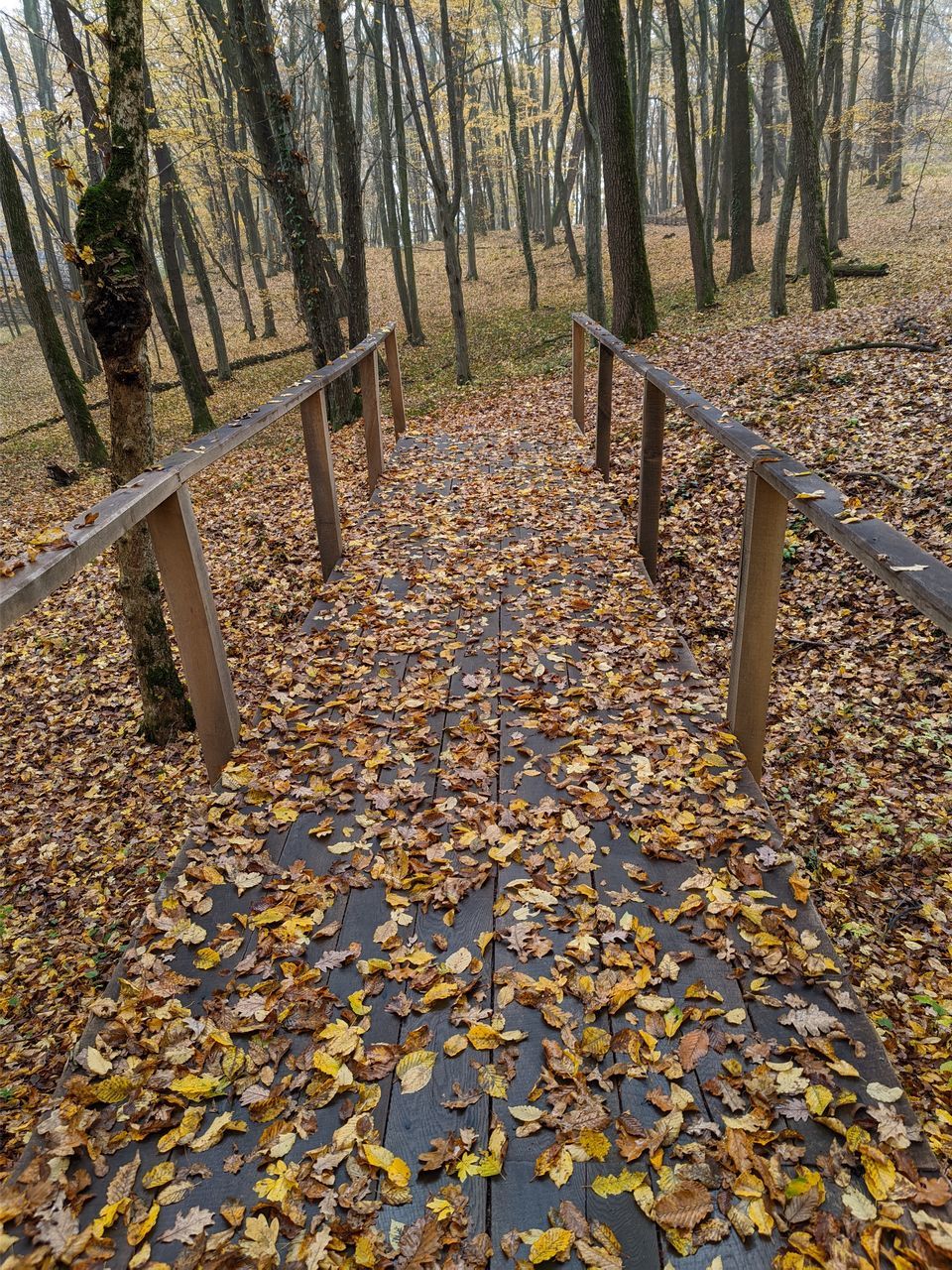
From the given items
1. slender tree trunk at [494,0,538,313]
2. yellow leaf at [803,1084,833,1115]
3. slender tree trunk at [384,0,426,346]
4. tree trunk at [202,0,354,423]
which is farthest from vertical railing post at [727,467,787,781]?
slender tree trunk at [494,0,538,313]

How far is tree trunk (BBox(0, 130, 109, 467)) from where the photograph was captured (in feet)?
37.4

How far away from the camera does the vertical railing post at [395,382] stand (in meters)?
8.52

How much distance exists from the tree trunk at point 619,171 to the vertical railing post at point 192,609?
10838 millimetres

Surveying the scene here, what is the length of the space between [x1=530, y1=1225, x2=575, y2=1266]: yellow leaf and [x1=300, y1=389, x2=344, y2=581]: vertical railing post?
4.18 meters

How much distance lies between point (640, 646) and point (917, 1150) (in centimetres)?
269

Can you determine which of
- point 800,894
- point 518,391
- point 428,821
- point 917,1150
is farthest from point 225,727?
point 518,391

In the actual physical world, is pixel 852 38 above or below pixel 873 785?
above

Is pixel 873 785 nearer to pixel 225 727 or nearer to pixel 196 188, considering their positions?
pixel 225 727

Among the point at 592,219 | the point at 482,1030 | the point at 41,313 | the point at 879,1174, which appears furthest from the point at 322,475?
the point at 592,219

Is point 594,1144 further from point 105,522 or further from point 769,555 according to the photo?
point 105,522

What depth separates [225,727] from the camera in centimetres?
341

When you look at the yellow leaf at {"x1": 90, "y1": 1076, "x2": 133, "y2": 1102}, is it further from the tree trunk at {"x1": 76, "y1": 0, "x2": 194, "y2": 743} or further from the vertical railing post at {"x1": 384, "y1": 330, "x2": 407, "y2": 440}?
the vertical railing post at {"x1": 384, "y1": 330, "x2": 407, "y2": 440}

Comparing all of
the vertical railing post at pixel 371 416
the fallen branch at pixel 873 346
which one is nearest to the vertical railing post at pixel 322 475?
the vertical railing post at pixel 371 416

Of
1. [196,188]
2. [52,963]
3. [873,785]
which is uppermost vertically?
[196,188]
